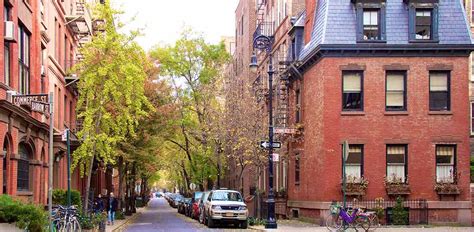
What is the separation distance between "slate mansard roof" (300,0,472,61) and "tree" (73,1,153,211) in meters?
8.79

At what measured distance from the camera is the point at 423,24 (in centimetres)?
3197

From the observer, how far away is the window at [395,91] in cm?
3167

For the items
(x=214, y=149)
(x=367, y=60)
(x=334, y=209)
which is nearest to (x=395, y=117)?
(x=367, y=60)

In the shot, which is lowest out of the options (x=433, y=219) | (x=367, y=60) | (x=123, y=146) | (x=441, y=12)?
(x=433, y=219)

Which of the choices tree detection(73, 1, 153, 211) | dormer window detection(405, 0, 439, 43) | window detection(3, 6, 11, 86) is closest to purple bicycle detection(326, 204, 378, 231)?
tree detection(73, 1, 153, 211)

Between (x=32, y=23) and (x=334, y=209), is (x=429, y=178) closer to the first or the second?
(x=334, y=209)

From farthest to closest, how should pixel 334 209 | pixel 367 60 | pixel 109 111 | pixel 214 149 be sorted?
pixel 214 149, pixel 367 60, pixel 109 111, pixel 334 209

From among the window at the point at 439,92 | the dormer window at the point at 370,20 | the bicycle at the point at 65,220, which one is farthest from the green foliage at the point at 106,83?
the window at the point at 439,92

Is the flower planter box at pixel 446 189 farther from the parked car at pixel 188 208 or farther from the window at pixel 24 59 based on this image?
the parked car at pixel 188 208

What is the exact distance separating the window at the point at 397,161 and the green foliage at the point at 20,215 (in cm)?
1924

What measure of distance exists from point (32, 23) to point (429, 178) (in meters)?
18.0

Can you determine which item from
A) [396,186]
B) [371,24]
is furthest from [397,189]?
[371,24]

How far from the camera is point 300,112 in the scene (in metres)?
36.6

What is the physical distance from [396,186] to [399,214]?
1262mm
